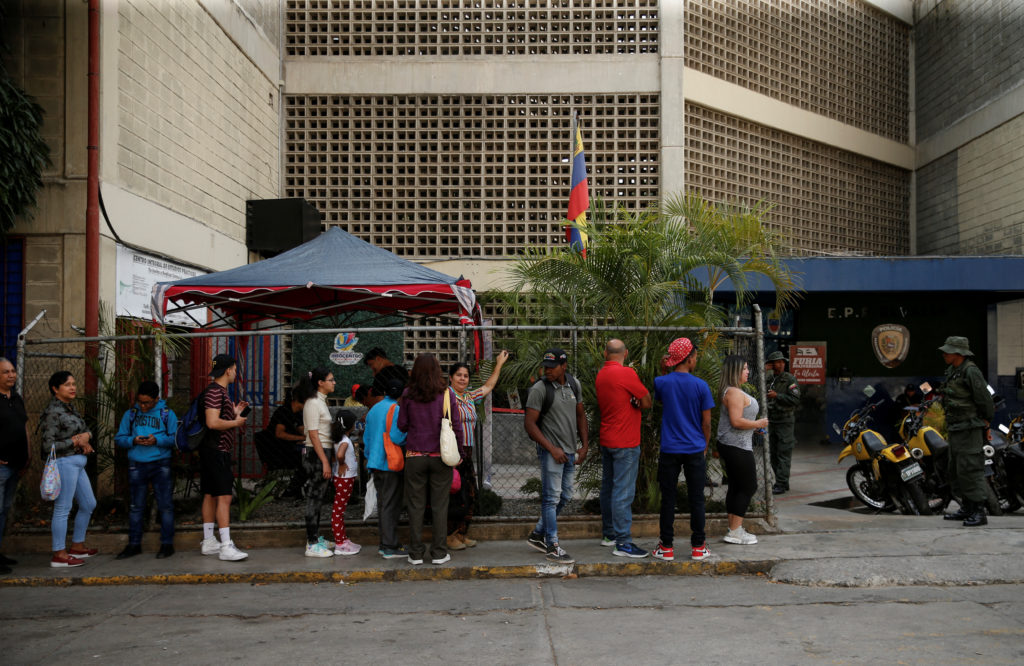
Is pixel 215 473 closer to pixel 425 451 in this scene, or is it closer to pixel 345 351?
pixel 425 451

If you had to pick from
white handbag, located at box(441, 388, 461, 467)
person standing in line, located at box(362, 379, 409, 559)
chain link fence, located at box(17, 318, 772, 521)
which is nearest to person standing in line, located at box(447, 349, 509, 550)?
white handbag, located at box(441, 388, 461, 467)

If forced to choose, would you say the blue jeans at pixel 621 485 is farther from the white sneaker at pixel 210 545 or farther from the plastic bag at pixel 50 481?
the plastic bag at pixel 50 481

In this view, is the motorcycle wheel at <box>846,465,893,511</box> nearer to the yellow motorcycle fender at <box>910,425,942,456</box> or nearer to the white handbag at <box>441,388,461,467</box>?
the yellow motorcycle fender at <box>910,425,942,456</box>

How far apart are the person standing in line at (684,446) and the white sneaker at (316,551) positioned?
2939mm

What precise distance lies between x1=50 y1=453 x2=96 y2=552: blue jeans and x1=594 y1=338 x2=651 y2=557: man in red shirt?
15.1 feet

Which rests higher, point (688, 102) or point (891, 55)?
point (891, 55)

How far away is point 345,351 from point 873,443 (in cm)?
765

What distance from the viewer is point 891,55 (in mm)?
20391

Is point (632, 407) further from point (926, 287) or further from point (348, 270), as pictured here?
point (926, 287)

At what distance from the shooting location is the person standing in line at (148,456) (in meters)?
8.05

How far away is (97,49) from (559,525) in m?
7.22

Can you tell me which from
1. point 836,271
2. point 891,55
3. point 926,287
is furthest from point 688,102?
point 891,55

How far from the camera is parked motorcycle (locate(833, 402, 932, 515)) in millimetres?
9844

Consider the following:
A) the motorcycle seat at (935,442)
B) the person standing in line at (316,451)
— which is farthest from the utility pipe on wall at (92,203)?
the motorcycle seat at (935,442)
